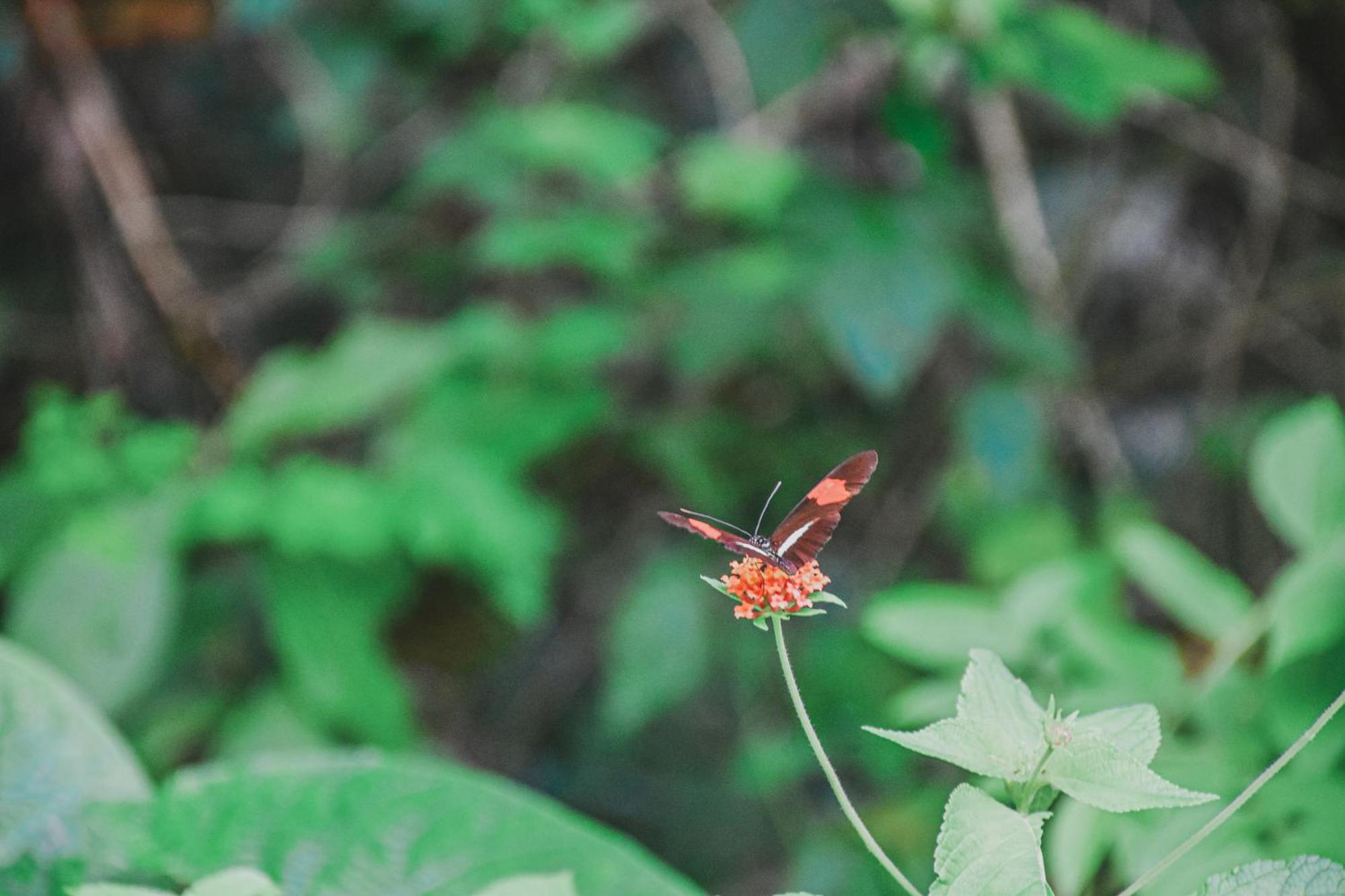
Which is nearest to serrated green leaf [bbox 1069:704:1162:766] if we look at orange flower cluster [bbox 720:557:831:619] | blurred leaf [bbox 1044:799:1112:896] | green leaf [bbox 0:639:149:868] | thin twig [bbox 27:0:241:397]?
orange flower cluster [bbox 720:557:831:619]

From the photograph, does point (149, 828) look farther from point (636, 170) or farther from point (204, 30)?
point (204, 30)

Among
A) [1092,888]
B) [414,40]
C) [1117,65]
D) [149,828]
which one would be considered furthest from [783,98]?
[149,828]

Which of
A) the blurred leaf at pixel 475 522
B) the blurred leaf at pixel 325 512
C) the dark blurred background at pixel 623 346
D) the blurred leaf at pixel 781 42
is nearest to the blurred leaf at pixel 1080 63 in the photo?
the dark blurred background at pixel 623 346

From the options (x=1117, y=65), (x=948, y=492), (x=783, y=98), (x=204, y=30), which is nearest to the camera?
(x=1117, y=65)

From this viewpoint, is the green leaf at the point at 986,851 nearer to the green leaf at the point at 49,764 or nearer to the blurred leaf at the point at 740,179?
the green leaf at the point at 49,764

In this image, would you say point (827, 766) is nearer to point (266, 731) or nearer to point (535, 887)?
point (535, 887)

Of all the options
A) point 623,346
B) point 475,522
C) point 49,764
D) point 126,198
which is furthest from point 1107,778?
point 126,198
